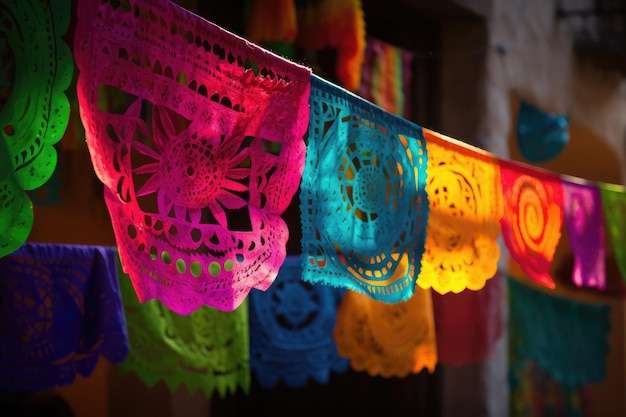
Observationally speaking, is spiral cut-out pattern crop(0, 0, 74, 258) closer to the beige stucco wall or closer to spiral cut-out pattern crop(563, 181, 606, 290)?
spiral cut-out pattern crop(563, 181, 606, 290)

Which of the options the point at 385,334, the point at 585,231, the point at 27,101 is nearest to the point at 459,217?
the point at 385,334

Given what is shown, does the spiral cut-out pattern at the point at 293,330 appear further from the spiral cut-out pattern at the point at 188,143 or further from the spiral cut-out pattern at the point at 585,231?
the spiral cut-out pattern at the point at 188,143

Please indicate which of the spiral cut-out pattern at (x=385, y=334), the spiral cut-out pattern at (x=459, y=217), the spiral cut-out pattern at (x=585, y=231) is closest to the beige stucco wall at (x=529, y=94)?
the spiral cut-out pattern at (x=585, y=231)

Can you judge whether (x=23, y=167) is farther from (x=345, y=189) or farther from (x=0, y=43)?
(x=345, y=189)

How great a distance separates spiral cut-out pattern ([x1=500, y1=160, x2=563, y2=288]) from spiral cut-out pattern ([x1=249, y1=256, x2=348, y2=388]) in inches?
32.2

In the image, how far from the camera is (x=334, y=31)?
172 inches

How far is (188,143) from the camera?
2.08 metres

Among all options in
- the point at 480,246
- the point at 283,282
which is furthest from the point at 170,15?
the point at 283,282

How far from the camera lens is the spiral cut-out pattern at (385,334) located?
383 centimetres

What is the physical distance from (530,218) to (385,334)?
805 millimetres

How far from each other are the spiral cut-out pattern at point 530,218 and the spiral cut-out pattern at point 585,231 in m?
0.20

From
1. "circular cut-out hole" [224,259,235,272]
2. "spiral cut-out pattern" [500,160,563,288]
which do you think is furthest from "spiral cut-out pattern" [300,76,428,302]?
"spiral cut-out pattern" [500,160,563,288]

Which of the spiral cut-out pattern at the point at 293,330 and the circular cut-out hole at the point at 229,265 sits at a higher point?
the circular cut-out hole at the point at 229,265

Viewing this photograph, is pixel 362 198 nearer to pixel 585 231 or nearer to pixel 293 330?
pixel 293 330
